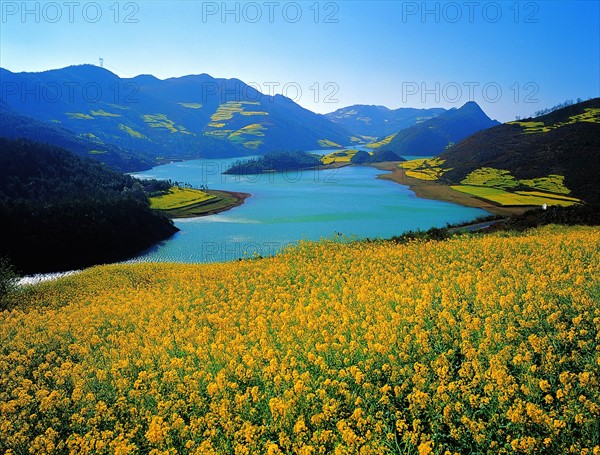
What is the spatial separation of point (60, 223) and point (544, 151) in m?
128

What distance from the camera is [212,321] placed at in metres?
12.8

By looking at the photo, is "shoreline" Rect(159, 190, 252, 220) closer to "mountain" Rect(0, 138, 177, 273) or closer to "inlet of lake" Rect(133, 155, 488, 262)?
"inlet of lake" Rect(133, 155, 488, 262)

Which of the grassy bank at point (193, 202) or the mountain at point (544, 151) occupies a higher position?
the mountain at point (544, 151)

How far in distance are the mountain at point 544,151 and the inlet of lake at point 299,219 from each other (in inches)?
1212

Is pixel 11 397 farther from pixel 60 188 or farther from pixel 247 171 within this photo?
pixel 247 171

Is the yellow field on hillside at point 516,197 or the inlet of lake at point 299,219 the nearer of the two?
the inlet of lake at point 299,219

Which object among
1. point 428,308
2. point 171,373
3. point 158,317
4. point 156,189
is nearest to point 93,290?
point 158,317

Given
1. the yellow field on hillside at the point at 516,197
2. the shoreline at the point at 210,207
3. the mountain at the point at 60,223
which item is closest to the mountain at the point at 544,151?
the yellow field on hillside at the point at 516,197

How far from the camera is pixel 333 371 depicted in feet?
26.6

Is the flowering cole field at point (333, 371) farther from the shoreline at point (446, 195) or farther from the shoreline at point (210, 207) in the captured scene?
the shoreline at point (210, 207)

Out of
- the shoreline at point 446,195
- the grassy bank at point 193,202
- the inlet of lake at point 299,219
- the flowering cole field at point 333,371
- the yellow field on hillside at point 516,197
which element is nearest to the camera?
the flowering cole field at point 333,371

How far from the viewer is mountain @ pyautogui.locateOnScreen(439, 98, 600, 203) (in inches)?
4063

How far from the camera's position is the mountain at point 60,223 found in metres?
54.1

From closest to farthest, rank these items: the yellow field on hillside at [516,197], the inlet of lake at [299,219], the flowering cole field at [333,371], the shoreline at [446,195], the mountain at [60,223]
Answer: the flowering cole field at [333,371] → the mountain at [60,223] → the inlet of lake at [299,219] → the shoreline at [446,195] → the yellow field on hillside at [516,197]
